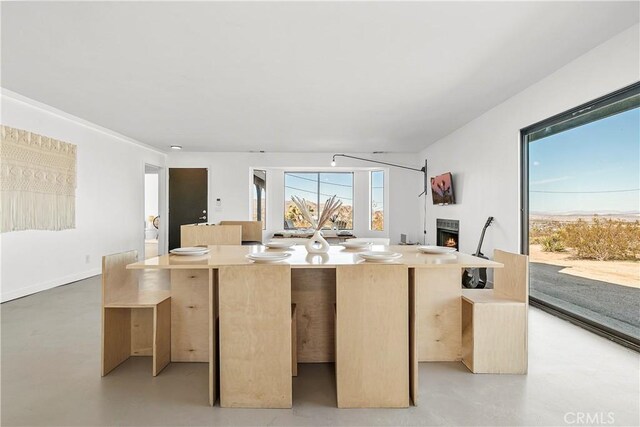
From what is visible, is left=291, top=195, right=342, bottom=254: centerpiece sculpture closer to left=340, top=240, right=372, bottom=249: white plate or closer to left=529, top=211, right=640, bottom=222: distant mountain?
left=340, top=240, right=372, bottom=249: white plate

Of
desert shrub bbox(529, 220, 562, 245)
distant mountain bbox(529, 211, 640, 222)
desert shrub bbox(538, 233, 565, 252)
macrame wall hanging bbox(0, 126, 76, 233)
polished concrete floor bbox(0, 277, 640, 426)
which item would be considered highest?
macrame wall hanging bbox(0, 126, 76, 233)

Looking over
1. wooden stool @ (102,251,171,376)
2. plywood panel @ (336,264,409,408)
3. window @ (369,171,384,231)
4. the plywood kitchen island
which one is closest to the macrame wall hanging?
wooden stool @ (102,251,171,376)

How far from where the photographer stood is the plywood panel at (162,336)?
76.9 inches

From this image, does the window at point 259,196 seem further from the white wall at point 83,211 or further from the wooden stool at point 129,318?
the wooden stool at point 129,318

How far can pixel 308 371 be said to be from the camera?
80.4 inches

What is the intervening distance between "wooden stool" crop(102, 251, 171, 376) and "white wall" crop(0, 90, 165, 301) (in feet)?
8.11

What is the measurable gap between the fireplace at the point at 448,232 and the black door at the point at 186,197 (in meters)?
4.73

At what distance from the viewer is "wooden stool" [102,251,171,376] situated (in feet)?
6.42

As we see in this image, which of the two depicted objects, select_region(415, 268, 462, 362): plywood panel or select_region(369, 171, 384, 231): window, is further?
select_region(369, 171, 384, 231): window

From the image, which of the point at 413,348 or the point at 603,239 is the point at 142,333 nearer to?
the point at 413,348

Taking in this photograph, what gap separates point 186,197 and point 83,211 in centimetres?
232

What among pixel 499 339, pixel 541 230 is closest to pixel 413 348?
pixel 499 339

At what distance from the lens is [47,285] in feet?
13.1

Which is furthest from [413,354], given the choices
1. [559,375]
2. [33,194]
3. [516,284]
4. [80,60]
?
[33,194]
